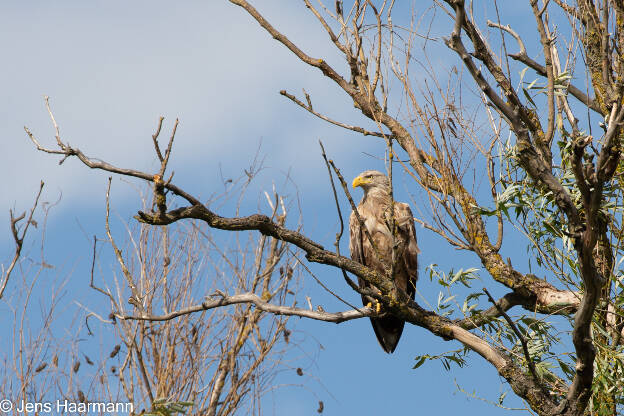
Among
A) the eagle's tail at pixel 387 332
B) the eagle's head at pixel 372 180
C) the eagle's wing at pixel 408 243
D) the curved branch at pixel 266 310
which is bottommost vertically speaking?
the curved branch at pixel 266 310

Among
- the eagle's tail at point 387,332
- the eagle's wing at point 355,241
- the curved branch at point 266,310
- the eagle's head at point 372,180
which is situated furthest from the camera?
the eagle's head at point 372,180

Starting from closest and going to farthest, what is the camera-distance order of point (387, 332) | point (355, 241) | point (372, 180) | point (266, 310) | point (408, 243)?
1. point (266, 310)
2. point (387, 332)
3. point (408, 243)
4. point (355, 241)
5. point (372, 180)

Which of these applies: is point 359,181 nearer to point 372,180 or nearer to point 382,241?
point 372,180

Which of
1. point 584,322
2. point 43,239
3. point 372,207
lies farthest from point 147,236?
point 584,322

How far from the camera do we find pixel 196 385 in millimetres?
5605

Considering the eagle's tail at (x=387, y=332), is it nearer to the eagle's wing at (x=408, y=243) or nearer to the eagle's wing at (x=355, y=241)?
the eagle's wing at (x=408, y=243)

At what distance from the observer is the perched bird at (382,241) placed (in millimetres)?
5914

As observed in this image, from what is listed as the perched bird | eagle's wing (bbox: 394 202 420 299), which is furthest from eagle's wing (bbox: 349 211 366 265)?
eagle's wing (bbox: 394 202 420 299)

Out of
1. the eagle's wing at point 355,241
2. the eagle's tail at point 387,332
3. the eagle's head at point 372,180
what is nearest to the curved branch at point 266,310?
the eagle's tail at point 387,332

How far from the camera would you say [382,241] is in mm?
6082

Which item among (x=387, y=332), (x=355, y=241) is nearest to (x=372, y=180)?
(x=355, y=241)

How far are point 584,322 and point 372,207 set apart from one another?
10.2 ft

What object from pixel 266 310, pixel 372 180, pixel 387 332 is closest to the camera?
pixel 266 310

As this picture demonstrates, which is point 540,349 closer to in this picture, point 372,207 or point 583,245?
point 583,245
